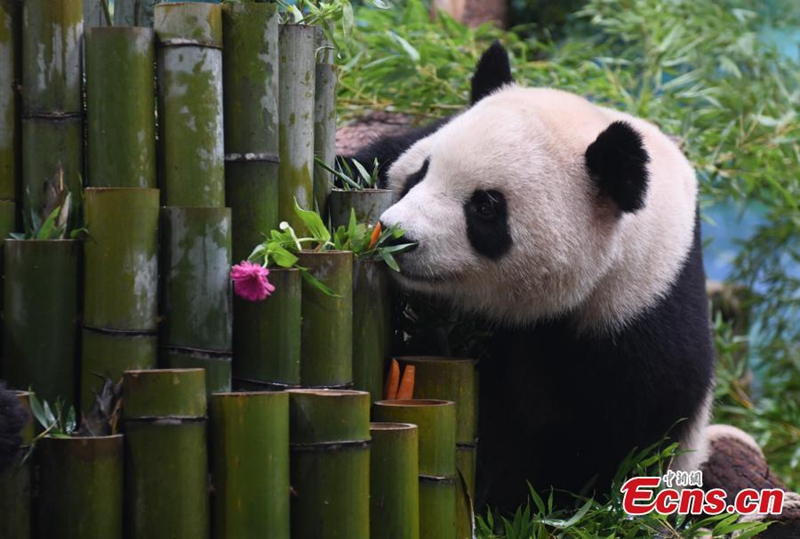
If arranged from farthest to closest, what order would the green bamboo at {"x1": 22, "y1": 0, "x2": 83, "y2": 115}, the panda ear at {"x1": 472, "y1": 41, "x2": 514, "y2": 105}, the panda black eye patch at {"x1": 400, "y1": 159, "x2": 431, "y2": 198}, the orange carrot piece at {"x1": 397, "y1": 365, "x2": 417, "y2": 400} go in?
the panda ear at {"x1": 472, "y1": 41, "x2": 514, "y2": 105} → the panda black eye patch at {"x1": 400, "y1": 159, "x2": 431, "y2": 198} → the orange carrot piece at {"x1": 397, "y1": 365, "x2": 417, "y2": 400} → the green bamboo at {"x1": 22, "y1": 0, "x2": 83, "y2": 115}

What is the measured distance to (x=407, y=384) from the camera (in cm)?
228

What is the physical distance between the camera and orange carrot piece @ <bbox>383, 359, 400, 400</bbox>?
228 cm

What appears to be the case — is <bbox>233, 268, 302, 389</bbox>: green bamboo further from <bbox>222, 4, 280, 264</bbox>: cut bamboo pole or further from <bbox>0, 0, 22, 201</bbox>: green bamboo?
<bbox>0, 0, 22, 201</bbox>: green bamboo

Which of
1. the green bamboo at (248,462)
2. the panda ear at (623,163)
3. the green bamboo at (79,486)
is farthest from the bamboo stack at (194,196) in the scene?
the panda ear at (623,163)

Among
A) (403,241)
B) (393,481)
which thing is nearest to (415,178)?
(403,241)

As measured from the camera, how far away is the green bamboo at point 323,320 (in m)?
2.05

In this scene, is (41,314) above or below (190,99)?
below

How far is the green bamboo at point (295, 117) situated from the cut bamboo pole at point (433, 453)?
1.41 feet

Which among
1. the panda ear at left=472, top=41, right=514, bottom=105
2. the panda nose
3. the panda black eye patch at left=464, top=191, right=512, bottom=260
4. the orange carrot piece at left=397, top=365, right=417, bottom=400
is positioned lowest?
the orange carrot piece at left=397, top=365, right=417, bottom=400

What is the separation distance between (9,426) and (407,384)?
863 millimetres

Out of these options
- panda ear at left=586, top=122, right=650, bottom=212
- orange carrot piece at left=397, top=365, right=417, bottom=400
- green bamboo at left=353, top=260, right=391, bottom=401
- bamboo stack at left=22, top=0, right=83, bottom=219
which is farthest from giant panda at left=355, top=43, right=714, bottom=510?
bamboo stack at left=22, top=0, right=83, bottom=219

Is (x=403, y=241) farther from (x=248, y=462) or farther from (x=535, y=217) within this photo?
(x=248, y=462)

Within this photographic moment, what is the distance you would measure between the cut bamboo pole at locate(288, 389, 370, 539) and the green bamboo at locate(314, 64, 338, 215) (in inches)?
22.5

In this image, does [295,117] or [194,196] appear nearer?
[194,196]
